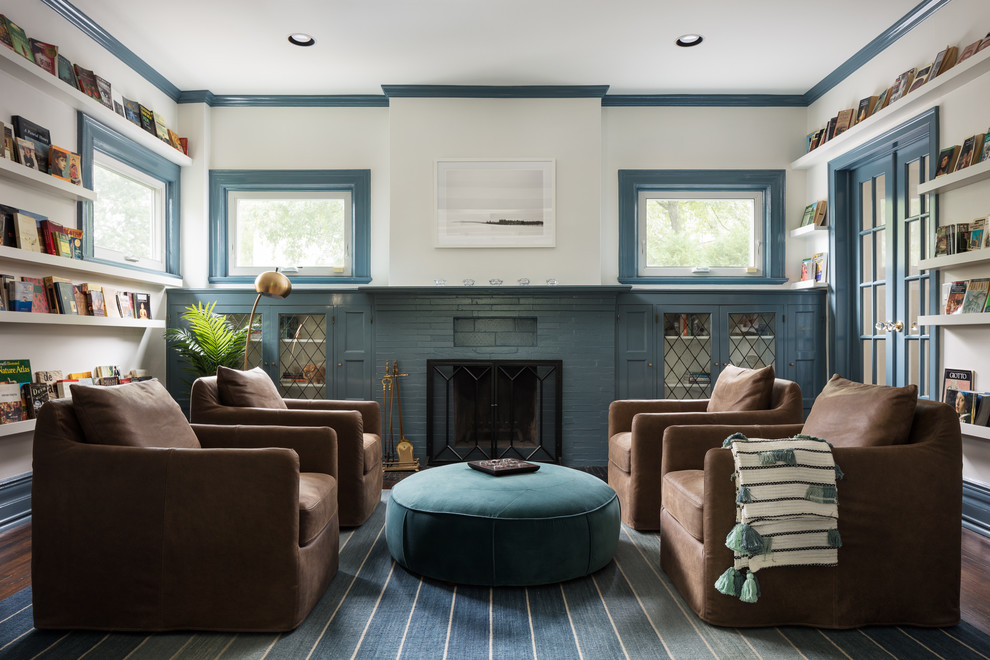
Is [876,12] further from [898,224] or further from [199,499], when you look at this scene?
[199,499]

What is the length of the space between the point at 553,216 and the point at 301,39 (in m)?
2.24

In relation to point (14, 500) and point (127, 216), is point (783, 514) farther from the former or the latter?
point (127, 216)

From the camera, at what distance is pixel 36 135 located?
11.1 ft

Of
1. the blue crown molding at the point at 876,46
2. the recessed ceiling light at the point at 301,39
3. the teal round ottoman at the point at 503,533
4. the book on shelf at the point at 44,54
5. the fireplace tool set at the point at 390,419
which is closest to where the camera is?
the teal round ottoman at the point at 503,533

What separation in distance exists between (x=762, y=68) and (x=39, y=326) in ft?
17.1

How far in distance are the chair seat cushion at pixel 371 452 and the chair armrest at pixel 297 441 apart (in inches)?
19.9

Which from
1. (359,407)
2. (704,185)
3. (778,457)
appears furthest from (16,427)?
(704,185)

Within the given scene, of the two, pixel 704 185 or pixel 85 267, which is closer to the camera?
pixel 85 267

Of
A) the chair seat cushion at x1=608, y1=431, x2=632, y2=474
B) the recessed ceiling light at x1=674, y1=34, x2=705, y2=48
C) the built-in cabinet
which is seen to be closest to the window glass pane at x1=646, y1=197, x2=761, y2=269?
the recessed ceiling light at x1=674, y1=34, x2=705, y2=48

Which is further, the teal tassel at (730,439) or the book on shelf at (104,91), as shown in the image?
the book on shelf at (104,91)

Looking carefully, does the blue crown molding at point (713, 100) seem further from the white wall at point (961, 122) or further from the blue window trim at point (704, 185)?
the white wall at point (961, 122)

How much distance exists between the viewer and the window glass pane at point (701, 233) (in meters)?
5.16

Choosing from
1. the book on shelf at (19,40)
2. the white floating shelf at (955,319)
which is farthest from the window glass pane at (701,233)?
the book on shelf at (19,40)

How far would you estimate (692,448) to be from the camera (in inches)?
106
